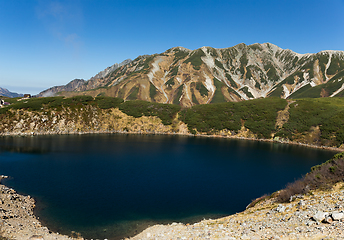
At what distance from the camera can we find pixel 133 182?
149ft

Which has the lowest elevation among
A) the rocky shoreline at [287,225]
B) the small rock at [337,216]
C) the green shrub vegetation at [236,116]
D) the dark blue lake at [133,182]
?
the dark blue lake at [133,182]

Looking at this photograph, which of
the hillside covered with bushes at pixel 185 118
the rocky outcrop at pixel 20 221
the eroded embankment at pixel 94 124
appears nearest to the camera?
the rocky outcrop at pixel 20 221

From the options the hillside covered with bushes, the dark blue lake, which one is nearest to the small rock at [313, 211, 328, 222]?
the dark blue lake

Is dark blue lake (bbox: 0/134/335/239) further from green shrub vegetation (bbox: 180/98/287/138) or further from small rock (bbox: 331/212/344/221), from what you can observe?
green shrub vegetation (bbox: 180/98/287/138)

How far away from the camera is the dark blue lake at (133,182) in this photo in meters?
31.2

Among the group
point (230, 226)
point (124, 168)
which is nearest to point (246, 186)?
point (230, 226)

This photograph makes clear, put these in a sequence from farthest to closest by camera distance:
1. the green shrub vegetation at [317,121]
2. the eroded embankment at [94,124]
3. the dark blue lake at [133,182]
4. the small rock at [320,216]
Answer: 1. the eroded embankment at [94,124]
2. the green shrub vegetation at [317,121]
3. the dark blue lake at [133,182]
4. the small rock at [320,216]

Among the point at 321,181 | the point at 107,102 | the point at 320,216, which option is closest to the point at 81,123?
the point at 107,102

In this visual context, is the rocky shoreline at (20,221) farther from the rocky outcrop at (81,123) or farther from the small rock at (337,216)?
the rocky outcrop at (81,123)

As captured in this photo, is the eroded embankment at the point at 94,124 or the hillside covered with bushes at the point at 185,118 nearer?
the hillside covered with bushes at the point at 185,118

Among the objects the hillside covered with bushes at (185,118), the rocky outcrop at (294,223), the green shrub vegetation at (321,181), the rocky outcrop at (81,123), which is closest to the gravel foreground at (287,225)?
the rocky outcrop at (294,223)

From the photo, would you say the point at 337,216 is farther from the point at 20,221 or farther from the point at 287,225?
the point at 20,221

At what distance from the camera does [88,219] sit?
98.8 feet

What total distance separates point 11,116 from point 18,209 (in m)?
110
